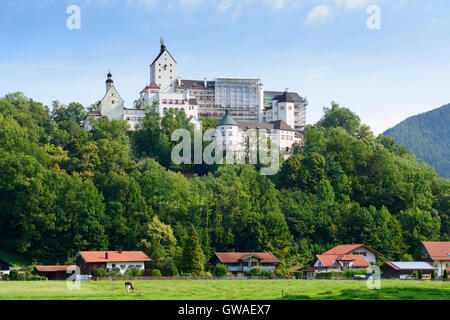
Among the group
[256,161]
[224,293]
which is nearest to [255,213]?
[256,161]

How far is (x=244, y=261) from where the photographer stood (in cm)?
8550

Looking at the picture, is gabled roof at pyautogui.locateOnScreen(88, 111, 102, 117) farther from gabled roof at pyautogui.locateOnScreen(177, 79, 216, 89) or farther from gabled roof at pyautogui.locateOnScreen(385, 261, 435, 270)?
gabled roof at pyautogui.locateOnScreen(385, 261, 435, 270)

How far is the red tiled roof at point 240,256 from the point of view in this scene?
85.2 m

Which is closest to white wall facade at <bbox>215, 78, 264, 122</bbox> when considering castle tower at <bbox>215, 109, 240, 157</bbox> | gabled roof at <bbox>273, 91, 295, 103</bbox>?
gabled roof at <bbox>273, 91, 295, 103</bbox>

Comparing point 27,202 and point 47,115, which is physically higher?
point 47,115

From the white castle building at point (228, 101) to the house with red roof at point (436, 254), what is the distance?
44.7 meters

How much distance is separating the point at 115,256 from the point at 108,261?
175 centimetres

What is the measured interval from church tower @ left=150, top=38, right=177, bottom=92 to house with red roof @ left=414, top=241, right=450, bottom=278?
2650 inches

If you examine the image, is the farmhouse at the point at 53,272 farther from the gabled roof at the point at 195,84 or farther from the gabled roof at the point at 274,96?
the gabled roof at the point at 274,96

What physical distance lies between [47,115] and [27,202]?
1834 inches

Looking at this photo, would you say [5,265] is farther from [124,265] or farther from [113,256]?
[124,265]

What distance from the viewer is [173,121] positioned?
123 metres

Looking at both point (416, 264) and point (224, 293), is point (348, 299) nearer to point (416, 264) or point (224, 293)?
point (224, 293)

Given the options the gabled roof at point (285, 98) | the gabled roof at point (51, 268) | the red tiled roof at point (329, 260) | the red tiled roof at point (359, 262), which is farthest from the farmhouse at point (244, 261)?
the gabled roof at point (285, 98)
